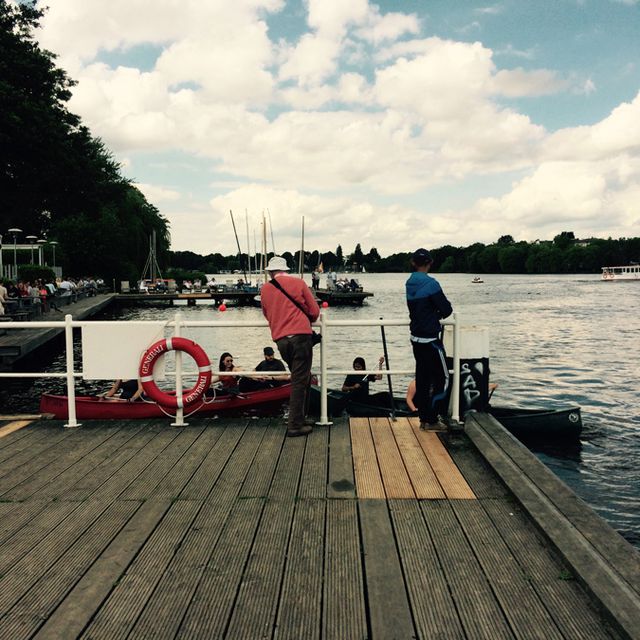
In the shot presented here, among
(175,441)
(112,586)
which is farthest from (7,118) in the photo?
(112,586)

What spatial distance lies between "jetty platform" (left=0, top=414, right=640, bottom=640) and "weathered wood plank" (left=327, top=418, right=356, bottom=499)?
0.08 feet

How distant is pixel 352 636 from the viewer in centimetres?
259

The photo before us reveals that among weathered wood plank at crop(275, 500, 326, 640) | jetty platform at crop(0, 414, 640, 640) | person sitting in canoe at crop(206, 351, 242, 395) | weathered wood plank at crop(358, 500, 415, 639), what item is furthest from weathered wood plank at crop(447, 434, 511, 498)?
person sitting in canoe at crop(206, 351, 242, 395)

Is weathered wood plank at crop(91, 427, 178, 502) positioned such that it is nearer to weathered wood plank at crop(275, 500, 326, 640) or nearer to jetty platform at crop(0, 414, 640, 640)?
jetty platform at crop(0, 414, 640, 640)

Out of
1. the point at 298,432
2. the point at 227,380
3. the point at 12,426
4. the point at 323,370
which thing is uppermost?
the point at 323,370

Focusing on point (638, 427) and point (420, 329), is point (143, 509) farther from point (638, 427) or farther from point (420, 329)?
point (638, 427)

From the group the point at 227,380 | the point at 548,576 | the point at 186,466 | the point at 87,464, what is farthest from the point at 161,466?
the point at 227,380

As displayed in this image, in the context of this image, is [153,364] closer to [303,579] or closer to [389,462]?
[389,462]

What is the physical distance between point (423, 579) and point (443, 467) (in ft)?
6.01

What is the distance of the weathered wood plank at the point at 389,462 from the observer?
14.1ft

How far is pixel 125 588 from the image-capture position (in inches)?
118

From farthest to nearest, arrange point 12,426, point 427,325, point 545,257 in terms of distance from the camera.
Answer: point 545,257 < point 12,426 < point 427,325

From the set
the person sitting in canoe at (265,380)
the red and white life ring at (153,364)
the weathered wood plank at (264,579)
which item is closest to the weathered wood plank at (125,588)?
the weathered wood plank at (264,579)

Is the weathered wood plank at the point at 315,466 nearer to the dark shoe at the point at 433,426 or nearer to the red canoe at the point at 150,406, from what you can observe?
the dark shoe at the point at 433,426
